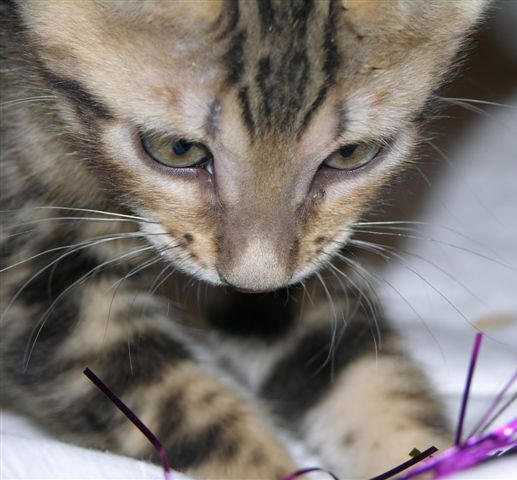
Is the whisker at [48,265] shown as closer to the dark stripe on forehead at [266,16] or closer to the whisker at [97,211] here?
the whisker at [97,211]

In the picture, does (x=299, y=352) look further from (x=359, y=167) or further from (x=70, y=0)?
(x=70, y=0)

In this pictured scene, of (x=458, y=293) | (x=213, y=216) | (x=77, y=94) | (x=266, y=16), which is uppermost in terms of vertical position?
(x=266, y=16)

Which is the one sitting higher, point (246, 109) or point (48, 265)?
point (246, 109)

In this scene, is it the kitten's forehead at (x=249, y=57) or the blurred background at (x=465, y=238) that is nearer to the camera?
the kitten's forehead at (x=249, y=57)

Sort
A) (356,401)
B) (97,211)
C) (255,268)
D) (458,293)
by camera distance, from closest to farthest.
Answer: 1. (255,268)
2. (97,211)
3. (356,401)
4. (458,293)

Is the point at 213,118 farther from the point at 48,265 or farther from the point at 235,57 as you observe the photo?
the point at 48,265

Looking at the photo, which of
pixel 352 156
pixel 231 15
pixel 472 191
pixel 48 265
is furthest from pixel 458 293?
pixel 231 15

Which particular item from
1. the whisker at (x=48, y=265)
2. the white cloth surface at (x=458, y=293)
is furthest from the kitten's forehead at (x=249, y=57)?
the white cloth surface at (x=458, y=293)
